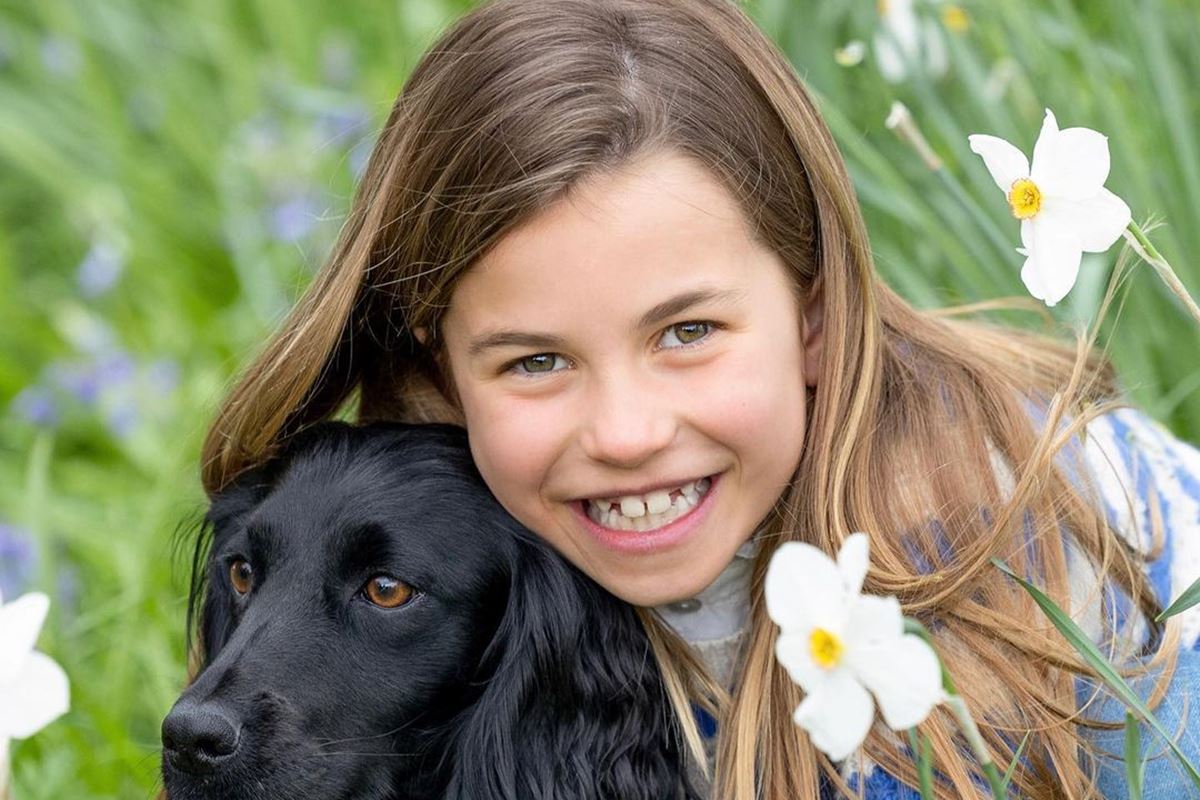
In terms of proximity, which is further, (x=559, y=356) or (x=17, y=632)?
(x=559, y=356)

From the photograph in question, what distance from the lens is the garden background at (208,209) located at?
302cm

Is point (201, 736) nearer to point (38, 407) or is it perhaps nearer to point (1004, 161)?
point (1004, 161)

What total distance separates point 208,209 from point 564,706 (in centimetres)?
319

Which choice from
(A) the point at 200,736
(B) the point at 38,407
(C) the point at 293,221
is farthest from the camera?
(C) the point at 293,221

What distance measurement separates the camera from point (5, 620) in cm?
134

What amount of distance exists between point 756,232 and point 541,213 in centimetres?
30

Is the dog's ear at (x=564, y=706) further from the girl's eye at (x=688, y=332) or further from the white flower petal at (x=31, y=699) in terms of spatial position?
the white flower petal at (x=31, y=699)

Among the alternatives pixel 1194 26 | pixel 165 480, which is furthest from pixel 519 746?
pixel 1194 26

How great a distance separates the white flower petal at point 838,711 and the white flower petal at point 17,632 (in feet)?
2.09

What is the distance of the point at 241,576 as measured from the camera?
89.7 inches

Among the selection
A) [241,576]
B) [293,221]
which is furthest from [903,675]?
[293,221]

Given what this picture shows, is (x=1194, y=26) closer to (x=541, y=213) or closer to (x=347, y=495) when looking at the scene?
(x=541, y=213)

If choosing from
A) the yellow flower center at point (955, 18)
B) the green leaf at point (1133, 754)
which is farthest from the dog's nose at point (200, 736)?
the yellow flower center at point (955, 18)

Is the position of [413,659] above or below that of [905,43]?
below
